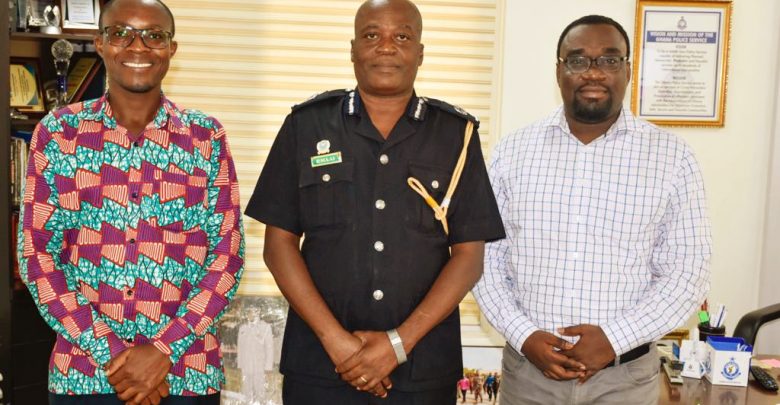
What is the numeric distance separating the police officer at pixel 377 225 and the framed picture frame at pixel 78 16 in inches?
62.3

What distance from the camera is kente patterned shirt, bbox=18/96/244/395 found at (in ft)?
6.67

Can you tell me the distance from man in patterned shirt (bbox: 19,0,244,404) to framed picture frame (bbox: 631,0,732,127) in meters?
2.19

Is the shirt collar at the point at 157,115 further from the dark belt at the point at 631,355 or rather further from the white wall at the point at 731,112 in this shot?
the white wall at the point at 731,112

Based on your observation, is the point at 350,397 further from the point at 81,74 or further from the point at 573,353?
the point at 81,74

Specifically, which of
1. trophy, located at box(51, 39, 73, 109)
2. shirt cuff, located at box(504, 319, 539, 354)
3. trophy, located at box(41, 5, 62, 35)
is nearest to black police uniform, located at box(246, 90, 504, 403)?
shirt cuff, located at box(504, 319, 539, 354)

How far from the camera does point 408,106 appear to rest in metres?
2.16

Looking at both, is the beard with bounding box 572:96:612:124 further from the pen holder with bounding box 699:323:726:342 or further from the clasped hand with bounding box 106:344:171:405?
the clasped hand with bounding box 106:344:171:405

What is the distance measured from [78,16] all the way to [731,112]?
2.91 meters

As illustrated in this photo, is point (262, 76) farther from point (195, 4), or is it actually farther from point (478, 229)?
point (478, 229)

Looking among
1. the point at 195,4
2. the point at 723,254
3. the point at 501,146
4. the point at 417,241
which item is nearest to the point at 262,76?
the point at 195,4

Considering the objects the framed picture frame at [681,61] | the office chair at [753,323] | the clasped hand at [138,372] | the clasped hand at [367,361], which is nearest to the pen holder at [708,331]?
the office chair at [753,323]

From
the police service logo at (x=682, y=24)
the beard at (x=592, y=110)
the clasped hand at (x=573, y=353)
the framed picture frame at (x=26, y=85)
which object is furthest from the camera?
the police service logo at (x=682, y=24)

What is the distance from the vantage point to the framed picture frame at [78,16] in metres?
3.26

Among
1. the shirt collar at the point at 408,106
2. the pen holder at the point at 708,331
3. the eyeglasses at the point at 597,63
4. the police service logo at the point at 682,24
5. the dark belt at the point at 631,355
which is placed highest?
the police service logo at the point at 682,24
